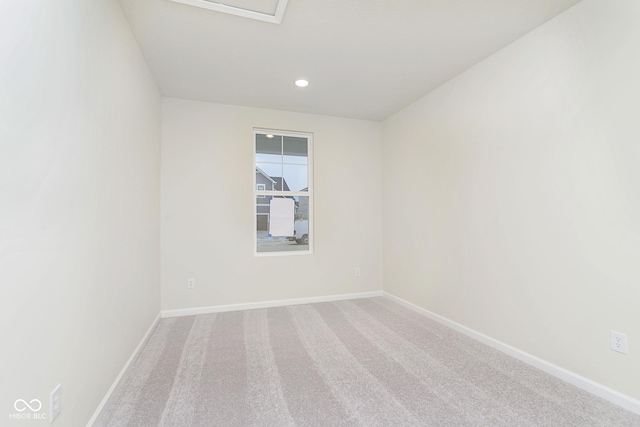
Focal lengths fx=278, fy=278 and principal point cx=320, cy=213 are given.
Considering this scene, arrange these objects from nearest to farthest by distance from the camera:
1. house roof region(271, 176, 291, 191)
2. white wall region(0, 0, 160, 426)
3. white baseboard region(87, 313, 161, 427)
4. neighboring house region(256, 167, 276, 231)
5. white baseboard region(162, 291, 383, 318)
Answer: white wall region(0, 0, 160, 426) < white baseboard region(87, 313, 161, 427) < white baseboard region(162, 291, 383, 318) < neighboring house region(256, 167, 276, 231) < house roof region(271, 176, 291, 191)

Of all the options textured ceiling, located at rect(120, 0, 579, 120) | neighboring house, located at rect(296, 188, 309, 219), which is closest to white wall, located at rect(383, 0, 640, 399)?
textured ceiling, located at rect(120, 0, 579, 120)

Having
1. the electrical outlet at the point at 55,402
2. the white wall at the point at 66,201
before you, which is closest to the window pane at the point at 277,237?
the white wall at the point at 66,201

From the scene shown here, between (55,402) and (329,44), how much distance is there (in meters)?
2.73

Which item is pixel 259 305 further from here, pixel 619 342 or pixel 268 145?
pixel 619 342

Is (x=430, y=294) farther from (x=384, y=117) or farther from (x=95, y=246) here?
(x=95, y=246)

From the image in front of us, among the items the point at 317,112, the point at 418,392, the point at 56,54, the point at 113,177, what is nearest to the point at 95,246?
the point at 113,177

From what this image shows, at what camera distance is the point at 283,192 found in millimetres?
3814

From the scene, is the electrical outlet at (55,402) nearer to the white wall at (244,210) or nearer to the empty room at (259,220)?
the empty room at (259,220)

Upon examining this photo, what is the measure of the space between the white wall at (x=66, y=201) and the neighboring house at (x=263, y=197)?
164cm

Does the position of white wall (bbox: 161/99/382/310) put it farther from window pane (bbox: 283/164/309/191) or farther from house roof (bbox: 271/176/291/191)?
house roof (bbox: 271/176/291/191)

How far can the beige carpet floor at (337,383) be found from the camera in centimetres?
160

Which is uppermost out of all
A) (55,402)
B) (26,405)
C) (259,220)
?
(259,220)

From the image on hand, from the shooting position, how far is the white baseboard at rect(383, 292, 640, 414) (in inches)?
65.6

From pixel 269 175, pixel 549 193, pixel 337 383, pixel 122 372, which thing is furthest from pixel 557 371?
pixel 269 175
